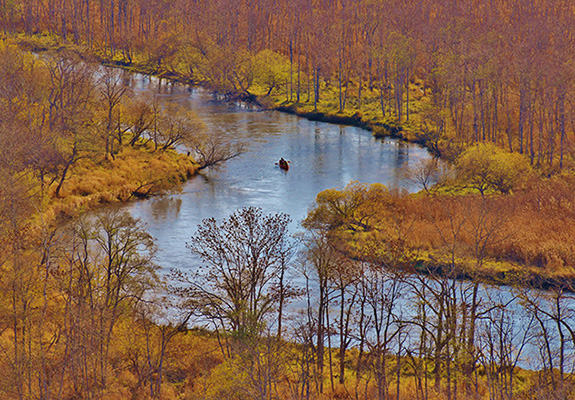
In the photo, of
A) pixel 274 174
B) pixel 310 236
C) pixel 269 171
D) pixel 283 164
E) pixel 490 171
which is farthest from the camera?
pixel 283 164

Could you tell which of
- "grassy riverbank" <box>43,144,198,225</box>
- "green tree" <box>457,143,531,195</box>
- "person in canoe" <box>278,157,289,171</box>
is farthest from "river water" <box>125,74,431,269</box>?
"green tree" <box>457,143,531,195</box>

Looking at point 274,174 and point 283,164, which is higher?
point 283,164

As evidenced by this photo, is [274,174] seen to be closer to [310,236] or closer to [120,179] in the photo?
[120,179]

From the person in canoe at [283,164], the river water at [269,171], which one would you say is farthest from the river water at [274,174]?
the person in canoe at [283,164]

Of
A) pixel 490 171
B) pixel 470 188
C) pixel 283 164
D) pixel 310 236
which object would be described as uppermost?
pixel 490 171

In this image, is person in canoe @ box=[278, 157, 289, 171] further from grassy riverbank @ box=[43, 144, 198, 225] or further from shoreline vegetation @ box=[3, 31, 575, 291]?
grassy riverbank @ box=[43, 144, 198, 225]

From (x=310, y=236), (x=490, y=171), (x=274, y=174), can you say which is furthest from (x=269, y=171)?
(x=490, y=171)
